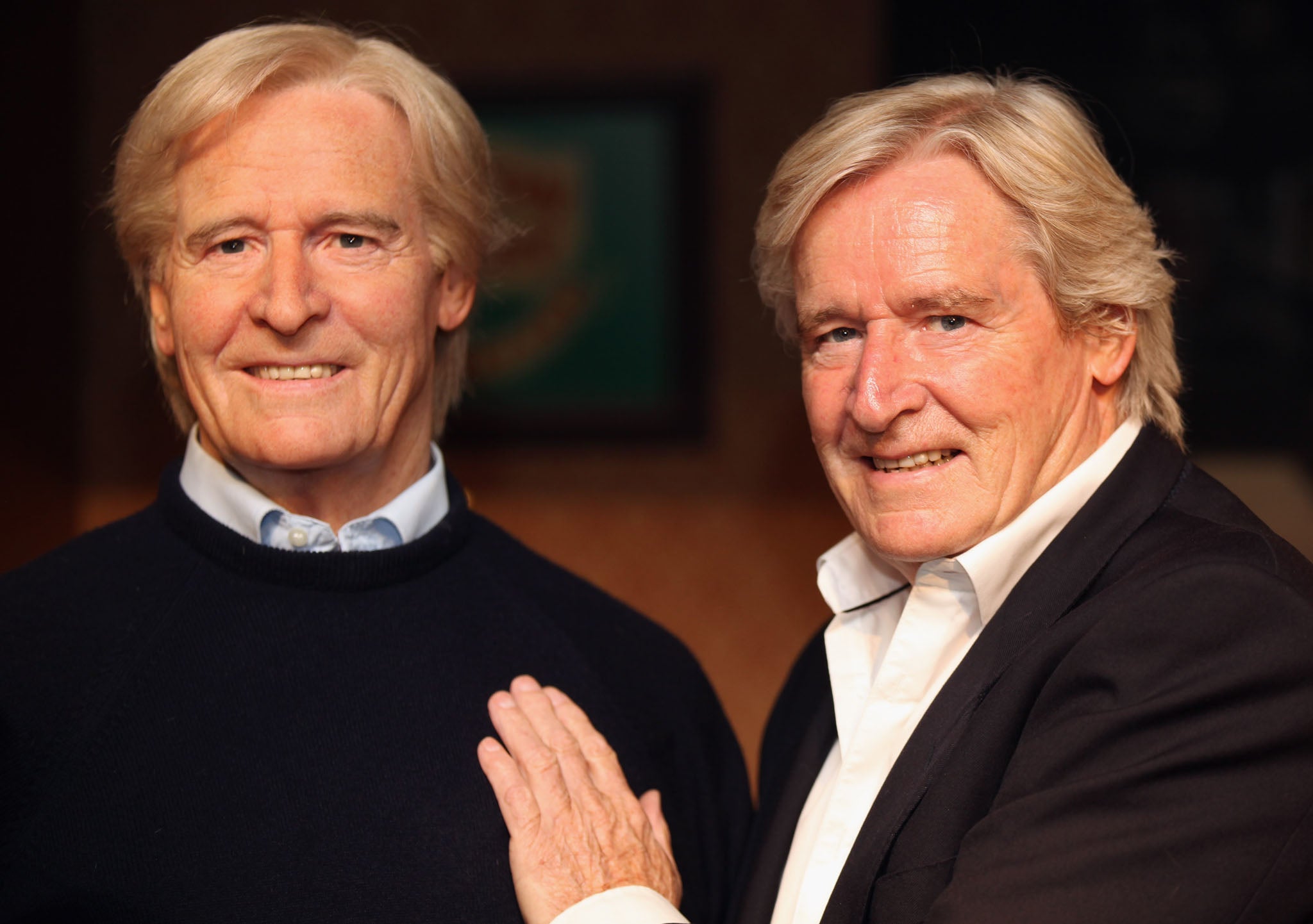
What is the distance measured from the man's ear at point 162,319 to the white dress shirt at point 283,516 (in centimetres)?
12

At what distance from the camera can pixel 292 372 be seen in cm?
170

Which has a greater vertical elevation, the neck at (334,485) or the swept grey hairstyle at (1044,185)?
the swept grey hairstyle at (1044,185)

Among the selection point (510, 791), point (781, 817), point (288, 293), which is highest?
point (288, 293)

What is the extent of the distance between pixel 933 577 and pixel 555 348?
2.45m

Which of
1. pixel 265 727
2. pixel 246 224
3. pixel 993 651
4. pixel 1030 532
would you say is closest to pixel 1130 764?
pixel 993 651

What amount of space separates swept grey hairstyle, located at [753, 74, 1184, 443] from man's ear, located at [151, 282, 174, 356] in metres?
0.82

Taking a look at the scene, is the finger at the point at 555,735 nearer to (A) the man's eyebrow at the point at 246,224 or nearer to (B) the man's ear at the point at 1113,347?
(A) the man's eyebrow at the point at 246,224

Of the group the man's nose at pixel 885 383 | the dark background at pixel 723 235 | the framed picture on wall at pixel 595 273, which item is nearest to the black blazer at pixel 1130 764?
the man's nose at pixel 885 383

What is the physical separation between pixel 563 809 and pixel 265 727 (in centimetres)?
37

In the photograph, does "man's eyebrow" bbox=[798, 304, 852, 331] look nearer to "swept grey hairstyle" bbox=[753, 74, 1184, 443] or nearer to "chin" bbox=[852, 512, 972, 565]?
"swept grey hairstyle" bbox=[753, 74, 1184, 443]

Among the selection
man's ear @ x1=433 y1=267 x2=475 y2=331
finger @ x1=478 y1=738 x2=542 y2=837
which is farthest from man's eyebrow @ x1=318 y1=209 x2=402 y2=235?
finger @ x1=478 y1=738 x2=542 y2=837

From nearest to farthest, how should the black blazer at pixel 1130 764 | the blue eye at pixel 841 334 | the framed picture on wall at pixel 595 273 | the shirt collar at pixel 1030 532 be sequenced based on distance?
the black blazer at pixel 1130 764 → the shirt collar at pixel 1030 532 → the blue eye at pixel 841 334 → the framed picture on wall at pixel 595 273

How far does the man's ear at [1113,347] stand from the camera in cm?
162

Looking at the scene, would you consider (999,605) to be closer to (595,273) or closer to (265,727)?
(265,727)
